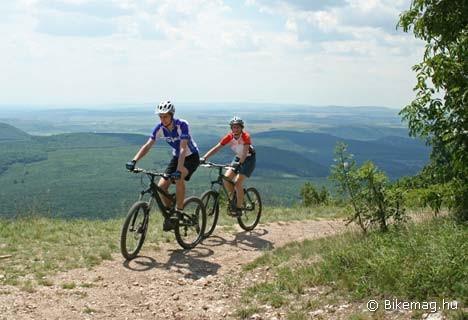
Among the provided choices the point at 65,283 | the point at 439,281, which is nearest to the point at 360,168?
the point at 439,281

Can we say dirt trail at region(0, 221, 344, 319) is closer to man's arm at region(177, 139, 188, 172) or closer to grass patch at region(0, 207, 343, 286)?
grass patch at region(0, 207, 343, 286)

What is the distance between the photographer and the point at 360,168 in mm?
8492

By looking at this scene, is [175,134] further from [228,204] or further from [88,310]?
[88,310]

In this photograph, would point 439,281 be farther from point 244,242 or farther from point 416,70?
point 244,242

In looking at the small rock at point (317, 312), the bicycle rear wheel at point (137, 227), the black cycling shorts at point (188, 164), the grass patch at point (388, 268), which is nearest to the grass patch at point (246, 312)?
the grass patch at point (388, 268)

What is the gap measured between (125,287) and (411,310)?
13.6 feet

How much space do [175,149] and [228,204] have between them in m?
2.45

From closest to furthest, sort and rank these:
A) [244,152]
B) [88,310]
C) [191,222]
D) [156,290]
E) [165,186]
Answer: [88,310], [156,290], [165,186], [191,222], [244,152]

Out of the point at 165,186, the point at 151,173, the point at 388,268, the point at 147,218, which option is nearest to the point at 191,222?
the point at 165,186

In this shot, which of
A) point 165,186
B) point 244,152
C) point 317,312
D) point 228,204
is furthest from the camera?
point 228,204

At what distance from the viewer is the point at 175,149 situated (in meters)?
9.51

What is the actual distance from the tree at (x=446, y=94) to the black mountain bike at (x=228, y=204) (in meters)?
4.45

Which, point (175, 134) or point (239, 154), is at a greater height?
point (175, 134)

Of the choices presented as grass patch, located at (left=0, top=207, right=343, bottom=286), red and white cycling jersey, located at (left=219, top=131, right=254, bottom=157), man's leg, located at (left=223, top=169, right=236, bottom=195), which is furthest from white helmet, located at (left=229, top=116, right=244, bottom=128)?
grass patch, located at (left=0, top=207, right=343, bottom=286)
